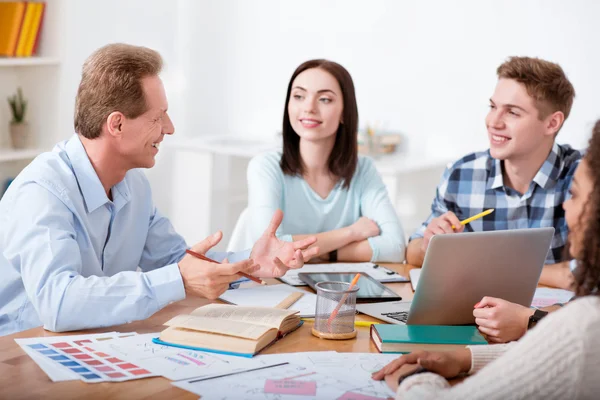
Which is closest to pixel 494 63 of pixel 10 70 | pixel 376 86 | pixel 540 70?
pixel 376 86

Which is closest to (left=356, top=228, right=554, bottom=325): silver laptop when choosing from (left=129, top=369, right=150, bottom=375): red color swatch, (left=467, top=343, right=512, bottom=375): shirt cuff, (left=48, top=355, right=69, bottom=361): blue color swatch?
(left=467, top=343, right=512, bottom=375): shirt cuff

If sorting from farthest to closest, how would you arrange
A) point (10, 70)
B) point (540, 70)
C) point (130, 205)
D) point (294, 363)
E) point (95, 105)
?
point (10, 70)
point (540, 70)
point (130, 205)
point (95, 105)
point (294, 363)

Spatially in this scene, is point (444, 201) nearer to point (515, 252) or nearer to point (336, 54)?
point (515, 252)

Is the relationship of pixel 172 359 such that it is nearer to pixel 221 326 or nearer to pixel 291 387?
pixel 221 326

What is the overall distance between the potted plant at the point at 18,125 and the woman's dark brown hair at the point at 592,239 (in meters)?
3.40

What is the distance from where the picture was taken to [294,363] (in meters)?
1.53

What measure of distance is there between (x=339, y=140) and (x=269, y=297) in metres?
0.97

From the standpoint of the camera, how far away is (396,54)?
4531 mm

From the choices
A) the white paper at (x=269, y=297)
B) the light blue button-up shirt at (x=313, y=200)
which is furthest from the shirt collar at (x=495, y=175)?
the white paper at (x=269, y=297)

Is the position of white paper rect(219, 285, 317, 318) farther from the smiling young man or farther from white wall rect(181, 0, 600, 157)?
white wall rect(181, 0, 600, 157)

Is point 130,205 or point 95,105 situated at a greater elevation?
point 95,105

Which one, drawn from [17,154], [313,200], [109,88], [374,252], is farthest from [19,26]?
[374,252]

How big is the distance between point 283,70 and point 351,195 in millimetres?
2331

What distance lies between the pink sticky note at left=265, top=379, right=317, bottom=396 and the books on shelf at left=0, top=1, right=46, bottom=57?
314cm
